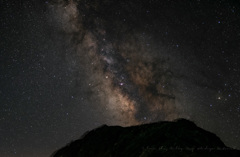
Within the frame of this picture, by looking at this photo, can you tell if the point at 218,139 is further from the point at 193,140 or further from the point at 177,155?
the point at 177,155

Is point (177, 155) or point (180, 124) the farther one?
point (180, 124)

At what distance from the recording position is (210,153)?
2469 cm

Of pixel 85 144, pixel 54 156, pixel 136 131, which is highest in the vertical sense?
pixel 136 131

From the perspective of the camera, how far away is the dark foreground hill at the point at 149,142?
31.7 m

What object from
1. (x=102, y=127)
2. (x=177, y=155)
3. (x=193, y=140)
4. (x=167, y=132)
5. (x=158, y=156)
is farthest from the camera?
(x=102, y=127)

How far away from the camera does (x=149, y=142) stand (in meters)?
47.2

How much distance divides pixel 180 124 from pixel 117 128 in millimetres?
23406

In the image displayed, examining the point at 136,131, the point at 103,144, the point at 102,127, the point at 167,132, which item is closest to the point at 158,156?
the point at 167,132

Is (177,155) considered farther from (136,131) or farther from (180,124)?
(136,131)

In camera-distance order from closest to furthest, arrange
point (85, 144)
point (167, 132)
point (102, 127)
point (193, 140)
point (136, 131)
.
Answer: point (193, 140) → point (167, 132) → point (136, 131) → point (85, 144) → point (102, 127)

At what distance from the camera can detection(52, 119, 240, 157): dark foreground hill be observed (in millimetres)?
31661

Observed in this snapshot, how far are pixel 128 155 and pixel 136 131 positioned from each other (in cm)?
1425

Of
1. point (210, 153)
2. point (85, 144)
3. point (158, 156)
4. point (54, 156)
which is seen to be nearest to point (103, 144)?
point (85, 144)

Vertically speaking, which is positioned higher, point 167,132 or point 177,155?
point 167,132
